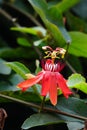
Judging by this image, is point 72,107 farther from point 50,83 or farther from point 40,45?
point 40,45

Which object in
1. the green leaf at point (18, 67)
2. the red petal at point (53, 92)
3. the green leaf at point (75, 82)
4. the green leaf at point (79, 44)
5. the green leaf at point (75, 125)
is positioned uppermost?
the green leaf at point (79, 44)

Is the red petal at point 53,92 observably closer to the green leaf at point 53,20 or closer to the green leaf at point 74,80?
the green leaf at point 74,80

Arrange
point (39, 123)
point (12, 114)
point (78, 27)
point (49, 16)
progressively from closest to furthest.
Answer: point (39, 123) → point (12, 114) → point (49, 16) → point (78, 27)

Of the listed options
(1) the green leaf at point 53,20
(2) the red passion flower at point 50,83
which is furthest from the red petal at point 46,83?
(1) the green leaf at point 53,20

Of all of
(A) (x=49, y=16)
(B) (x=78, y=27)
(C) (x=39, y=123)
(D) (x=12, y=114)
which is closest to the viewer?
(C) (x=39, y=123)

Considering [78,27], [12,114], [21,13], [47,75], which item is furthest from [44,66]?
[21,13]

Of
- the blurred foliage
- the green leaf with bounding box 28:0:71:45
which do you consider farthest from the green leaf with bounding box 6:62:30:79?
the green leaf with bounding box 28:0:71:45

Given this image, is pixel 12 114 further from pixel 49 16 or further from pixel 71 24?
pixel 71 24

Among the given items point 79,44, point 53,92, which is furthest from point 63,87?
point 79,44
